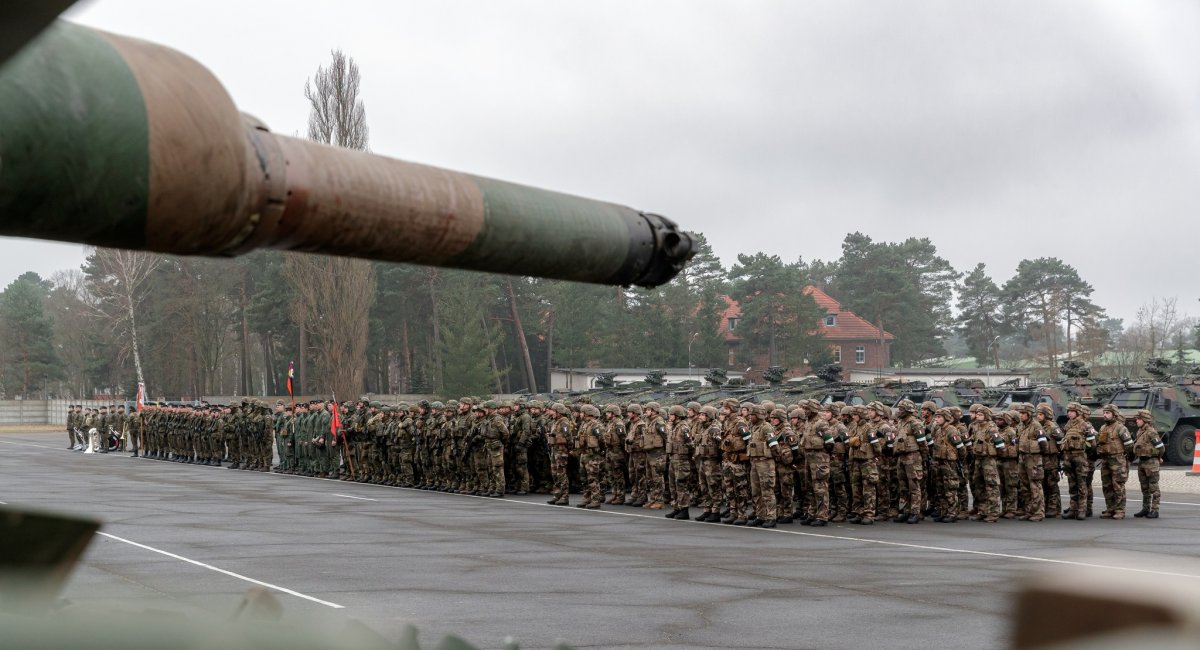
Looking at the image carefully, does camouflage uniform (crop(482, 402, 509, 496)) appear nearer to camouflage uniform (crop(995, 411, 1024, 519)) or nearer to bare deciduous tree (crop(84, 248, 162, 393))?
camouflage uniform (crop(995, 411, 1024, 519))

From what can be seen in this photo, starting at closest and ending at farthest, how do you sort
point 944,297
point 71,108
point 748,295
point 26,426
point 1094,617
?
point 1094,617, point 71,108, point 748,295, point 26,426, point 944,297

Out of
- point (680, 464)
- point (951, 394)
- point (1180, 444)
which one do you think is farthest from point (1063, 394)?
point (680, 464)

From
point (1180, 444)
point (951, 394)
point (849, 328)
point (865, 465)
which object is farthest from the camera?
point (849, 328)

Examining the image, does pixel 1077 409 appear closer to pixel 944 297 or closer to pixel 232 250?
pixel 232 250

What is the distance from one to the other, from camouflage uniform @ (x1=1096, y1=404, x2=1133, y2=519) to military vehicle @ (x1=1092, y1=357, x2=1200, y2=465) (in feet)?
34.6

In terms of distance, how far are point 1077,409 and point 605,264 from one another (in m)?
16.1

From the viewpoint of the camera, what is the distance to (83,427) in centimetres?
4128

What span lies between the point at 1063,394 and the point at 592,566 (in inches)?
767

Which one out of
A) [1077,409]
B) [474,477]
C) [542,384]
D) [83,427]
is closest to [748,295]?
[542,384]

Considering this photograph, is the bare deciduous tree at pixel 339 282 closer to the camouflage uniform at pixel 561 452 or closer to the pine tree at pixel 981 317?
the camouflage uniform at pixel 561 452

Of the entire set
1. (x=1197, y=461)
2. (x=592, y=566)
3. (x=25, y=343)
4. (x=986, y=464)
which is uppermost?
(x=25, y=343)

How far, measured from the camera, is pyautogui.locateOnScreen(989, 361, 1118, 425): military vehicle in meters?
28.1

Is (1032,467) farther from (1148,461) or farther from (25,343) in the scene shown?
(25,343)

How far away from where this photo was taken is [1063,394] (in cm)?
2852
